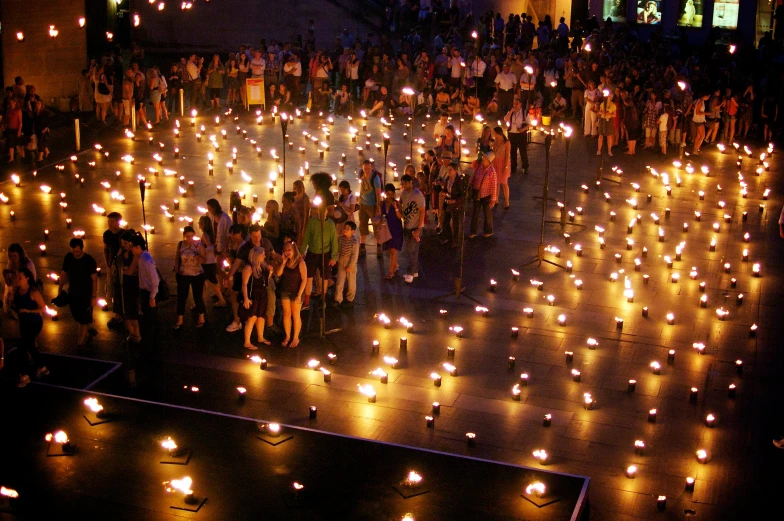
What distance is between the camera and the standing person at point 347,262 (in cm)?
1474

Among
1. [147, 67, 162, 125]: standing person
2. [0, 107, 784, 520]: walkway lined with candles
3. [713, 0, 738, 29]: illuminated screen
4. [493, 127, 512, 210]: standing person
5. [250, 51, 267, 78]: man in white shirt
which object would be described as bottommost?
[0, 107, 784, 520]: walkway lined with candles

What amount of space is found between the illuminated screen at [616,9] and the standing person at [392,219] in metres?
27.2

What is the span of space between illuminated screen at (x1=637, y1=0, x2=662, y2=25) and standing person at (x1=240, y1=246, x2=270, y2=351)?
1194 inches

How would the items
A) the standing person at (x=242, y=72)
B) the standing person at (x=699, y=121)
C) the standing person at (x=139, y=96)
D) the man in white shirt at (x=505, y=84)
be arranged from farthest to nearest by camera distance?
1. the standing person at (x=242, y=72)
2. the man in white shirt at (x=505, y=84)
3. the standing person at (x=139, y=96)
4. the standing person at (x=699, y=121)

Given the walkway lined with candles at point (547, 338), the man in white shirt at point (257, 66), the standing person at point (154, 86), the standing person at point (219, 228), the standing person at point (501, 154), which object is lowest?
the walkway lined with candles at point (547, 338)

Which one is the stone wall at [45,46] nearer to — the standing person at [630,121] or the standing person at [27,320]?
the standing person at [630,121]

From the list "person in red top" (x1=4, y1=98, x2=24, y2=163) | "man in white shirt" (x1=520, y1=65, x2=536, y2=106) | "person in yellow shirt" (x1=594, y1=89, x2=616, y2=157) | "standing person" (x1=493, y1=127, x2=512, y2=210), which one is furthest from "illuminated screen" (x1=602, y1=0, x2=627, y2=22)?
"person in red top" (x1=4, y1=98, x2=24, y2=163)

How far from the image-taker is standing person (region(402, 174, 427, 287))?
15945 mm

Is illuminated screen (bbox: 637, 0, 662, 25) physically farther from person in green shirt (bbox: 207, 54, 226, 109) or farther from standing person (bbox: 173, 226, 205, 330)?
standing person (bbox: 173, 226, 205, 330)

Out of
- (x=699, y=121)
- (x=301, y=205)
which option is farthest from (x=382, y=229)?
(x=699, y=121)

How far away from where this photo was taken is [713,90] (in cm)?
2797

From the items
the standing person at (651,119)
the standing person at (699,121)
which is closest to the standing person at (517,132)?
the standing person at (651,119)

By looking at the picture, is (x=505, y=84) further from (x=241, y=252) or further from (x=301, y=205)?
(x=241, y=252)

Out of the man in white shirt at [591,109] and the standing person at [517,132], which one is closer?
the standing person at [517,132]
